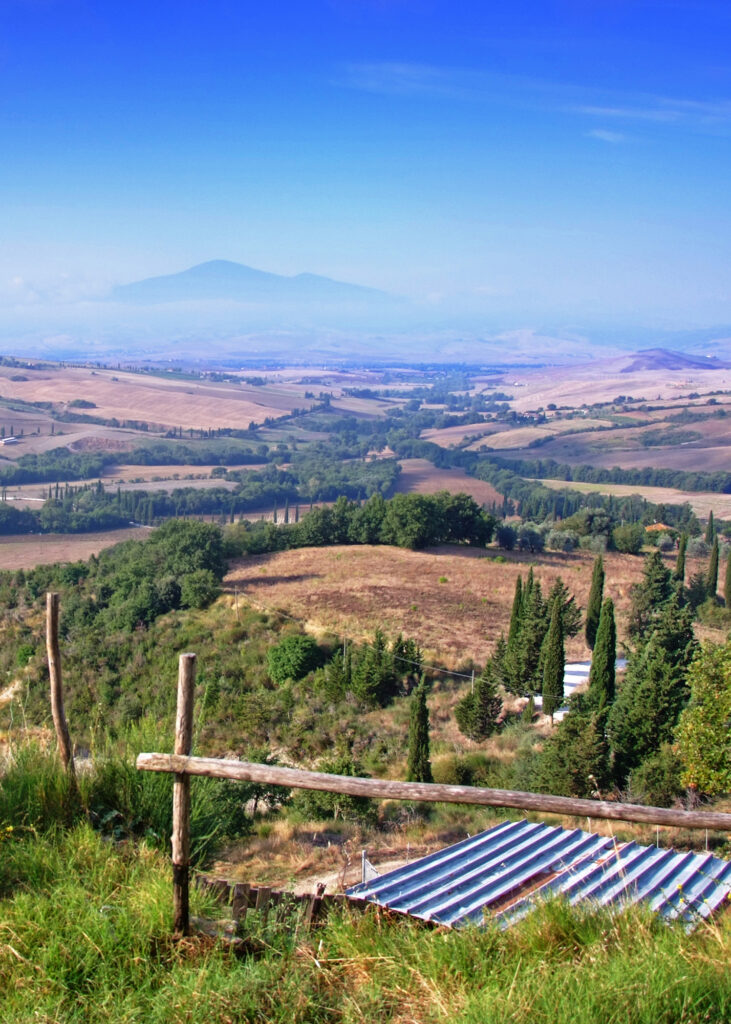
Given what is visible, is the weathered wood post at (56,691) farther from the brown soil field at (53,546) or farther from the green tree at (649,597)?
the brown soil field at (53,546)

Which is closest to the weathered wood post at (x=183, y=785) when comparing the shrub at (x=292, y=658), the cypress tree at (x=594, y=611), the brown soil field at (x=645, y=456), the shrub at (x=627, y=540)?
the shrub at (x=292, y=658)

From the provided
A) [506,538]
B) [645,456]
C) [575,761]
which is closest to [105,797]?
[575,761]

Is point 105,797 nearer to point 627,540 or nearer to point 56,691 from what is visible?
point 56,691

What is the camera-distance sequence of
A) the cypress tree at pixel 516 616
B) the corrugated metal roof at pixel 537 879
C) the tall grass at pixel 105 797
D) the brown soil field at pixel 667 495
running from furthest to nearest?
the brown soil field at pixel 667 495 < the cypress tree at pixel 516 616 < the tall grass at pixel 105 797 < the corrugated metal roof at pixel 537 879

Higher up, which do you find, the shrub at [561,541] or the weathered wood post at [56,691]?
the weathered wood post at [56,691]

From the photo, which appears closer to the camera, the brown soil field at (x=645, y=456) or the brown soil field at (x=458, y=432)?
the brown soil field at (x=645, y=456)

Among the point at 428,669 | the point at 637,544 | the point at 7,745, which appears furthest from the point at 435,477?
the point at 7,745

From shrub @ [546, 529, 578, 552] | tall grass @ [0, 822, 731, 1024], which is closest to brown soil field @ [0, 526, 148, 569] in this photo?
shrub @ [546, 529, 578, 552]
